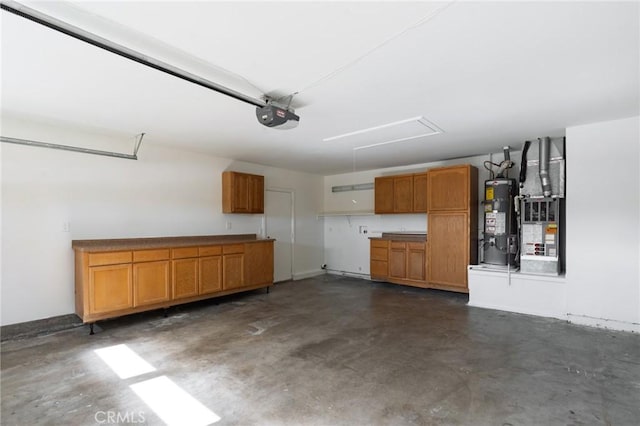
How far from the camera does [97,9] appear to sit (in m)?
1.74

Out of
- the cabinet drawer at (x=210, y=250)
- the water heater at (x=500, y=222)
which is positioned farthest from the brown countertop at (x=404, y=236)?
the cabinet drawer at (x=210, y=250)

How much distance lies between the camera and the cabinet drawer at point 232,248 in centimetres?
509

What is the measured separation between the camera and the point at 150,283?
13.6 feet

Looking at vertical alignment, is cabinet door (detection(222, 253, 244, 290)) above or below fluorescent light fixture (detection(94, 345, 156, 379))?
above

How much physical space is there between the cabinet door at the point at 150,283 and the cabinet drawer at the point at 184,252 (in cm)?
15

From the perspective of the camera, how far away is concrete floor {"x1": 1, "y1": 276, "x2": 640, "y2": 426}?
216 cm

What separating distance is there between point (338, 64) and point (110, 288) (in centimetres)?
370

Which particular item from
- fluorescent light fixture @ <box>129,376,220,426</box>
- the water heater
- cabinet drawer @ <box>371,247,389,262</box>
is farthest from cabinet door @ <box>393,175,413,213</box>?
fluorescent light fixture @ <box>129,376,220,426</box>

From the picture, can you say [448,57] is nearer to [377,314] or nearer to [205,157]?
[377,314]

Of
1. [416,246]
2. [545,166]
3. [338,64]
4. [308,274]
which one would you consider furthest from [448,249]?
[338,64]

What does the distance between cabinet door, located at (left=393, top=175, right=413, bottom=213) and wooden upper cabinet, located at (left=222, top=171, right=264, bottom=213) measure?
271 cm

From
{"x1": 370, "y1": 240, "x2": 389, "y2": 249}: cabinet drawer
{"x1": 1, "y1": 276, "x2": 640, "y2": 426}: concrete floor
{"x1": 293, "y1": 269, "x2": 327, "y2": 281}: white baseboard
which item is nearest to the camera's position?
{"x1": 1, "y1": 276, "x2": 640, "y2": 426}: concrete floor

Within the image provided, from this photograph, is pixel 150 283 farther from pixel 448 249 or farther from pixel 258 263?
pixel 448 249

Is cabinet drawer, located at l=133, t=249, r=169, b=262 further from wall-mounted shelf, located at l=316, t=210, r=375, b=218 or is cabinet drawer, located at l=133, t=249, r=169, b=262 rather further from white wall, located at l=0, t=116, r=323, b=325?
wall-mounted shelf, located at l=316, t=210, r=375, b=218
